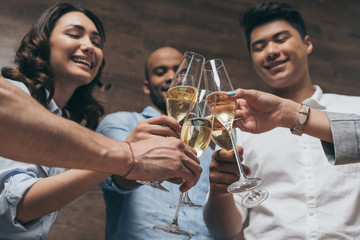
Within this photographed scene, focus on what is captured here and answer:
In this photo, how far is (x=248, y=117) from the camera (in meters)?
1.08

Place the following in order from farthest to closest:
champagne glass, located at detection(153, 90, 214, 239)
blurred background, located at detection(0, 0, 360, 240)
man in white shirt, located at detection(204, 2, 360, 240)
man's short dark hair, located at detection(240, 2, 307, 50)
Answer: blurred background, located at detection(0, 0, 360, 240)
man's short dark hair, located at detection(240, 2, 307, 50)
man in white shirt, located at detection(204, 2, 360, 240)
champagne glass, located at detection(153, 90, 214, 239)

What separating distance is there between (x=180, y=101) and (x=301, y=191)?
0.65 meters

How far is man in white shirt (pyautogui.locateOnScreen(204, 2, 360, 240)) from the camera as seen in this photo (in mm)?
1174

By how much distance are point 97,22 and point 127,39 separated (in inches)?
25.1

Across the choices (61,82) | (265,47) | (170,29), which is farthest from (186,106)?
(170,29)

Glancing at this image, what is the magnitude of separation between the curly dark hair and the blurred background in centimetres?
25

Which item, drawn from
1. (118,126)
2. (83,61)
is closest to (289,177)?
(118,126)

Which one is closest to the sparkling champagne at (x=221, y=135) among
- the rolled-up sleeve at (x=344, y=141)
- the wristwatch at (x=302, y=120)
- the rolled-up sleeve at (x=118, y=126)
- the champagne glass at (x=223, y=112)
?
the champagne glass at (x=223, y=112)

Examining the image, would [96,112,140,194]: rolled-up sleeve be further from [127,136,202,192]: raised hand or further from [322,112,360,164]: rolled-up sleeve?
[322,112,360,164]: rolled-up sleeve

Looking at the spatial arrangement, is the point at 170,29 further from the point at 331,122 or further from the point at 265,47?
the point at 331,122

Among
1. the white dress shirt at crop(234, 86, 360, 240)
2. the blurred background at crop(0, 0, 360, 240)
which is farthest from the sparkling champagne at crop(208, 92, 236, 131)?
the blurred background at crop(0, 0, 360, 240)

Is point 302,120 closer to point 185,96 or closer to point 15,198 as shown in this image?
point 185,96

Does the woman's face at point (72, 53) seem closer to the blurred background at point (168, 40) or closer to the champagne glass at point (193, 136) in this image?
the blurred background at point (168, 40)

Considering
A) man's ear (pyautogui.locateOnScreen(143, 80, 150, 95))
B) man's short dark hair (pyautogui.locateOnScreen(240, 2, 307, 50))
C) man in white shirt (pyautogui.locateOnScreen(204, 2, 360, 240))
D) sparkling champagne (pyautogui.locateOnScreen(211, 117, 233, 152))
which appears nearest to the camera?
sparkling champagne (pyautogui.locateOnScreen(211, 117, 233, 152))
